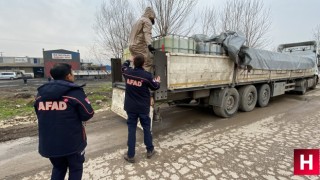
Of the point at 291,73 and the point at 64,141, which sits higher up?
the point at 291,73

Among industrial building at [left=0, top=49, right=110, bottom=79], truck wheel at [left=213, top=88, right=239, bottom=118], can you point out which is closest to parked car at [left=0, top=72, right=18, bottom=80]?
industrial building at [left=0, top=49, right=110, bottom=79]

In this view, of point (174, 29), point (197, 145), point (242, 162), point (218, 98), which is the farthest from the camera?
point (174, 29)

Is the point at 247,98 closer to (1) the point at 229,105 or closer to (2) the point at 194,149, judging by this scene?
(1) the point at 229,105

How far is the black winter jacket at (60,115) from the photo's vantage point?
1.92 metres

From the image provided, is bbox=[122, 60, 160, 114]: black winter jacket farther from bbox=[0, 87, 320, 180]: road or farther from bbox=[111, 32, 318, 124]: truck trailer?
bbox=[0, 87, 320, 180]: road

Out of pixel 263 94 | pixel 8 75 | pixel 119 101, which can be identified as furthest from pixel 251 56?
pixel 8 75

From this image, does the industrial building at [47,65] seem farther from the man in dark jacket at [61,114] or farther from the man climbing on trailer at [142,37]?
the man in dark jacket at [61,114]

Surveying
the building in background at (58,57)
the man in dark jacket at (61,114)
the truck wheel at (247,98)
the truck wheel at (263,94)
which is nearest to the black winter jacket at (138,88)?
the man in dark jacket at (61,114)

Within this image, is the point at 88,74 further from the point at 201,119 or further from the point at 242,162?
the point at 242,162

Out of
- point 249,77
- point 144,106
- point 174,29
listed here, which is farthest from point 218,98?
point 174,29

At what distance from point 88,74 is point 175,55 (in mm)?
34877

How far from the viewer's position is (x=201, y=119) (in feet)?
19.3

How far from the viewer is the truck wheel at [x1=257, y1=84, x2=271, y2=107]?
7.29m

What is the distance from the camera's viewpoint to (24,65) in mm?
47750
